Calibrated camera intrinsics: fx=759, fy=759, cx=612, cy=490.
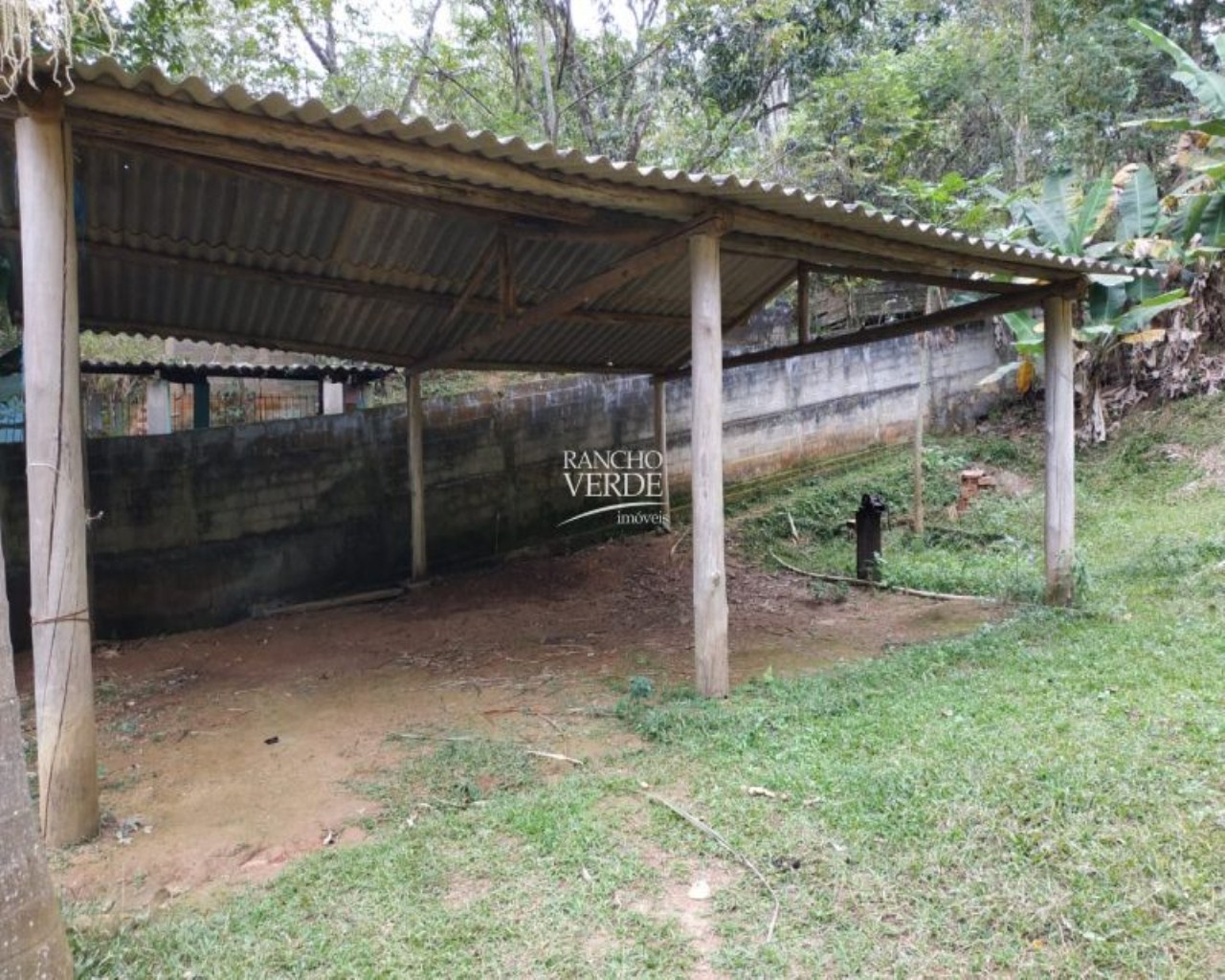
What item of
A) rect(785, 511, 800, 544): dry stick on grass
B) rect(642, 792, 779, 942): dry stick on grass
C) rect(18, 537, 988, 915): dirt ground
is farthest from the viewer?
rect(785, 511, 800, 544): dry stick on grass

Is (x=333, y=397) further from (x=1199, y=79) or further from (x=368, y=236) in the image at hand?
(x=1199, y=79)

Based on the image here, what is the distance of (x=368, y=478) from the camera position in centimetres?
734

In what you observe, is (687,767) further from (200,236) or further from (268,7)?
(268,7)

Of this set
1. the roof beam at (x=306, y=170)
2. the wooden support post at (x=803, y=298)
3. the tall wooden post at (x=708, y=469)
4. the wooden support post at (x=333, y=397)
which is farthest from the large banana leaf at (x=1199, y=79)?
the wooden support post at (x=333, y=397)

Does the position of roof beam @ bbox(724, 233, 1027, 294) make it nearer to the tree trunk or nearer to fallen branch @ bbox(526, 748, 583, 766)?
fallen branch @ bbox(526, 748, 583, 766)

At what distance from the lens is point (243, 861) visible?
8.61 ft

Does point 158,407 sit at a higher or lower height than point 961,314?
lower

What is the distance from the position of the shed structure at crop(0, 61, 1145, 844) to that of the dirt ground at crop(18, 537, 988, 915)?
47 centimetres

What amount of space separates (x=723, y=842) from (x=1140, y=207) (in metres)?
6.54

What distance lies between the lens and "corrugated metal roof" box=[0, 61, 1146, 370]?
2.94 m

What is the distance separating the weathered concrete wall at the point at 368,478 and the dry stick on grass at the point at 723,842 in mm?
4588

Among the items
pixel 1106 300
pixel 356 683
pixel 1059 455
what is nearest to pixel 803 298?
pixel 1059 455

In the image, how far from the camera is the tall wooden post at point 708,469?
381 cm

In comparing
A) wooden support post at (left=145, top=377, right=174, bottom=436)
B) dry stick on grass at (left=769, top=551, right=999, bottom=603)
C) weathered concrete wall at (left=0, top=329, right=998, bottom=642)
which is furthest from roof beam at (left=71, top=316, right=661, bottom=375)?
dry stick on grass at (left=769, top=551, right=999, bottom=603)
